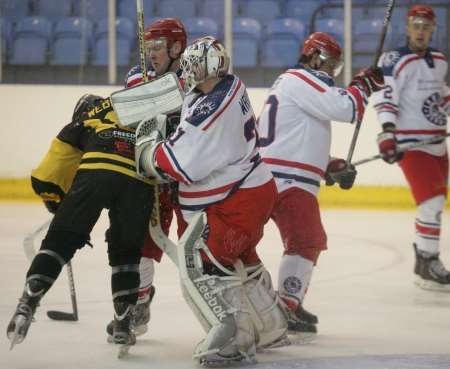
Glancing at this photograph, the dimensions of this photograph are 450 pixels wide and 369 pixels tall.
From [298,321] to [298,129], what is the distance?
2.20 feet

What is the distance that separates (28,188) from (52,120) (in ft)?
1.49

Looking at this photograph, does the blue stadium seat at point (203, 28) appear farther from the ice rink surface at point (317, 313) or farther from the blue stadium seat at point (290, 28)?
the ice rink surface at point (317, 313)

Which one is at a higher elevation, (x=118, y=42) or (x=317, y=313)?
(x=118, y=42)

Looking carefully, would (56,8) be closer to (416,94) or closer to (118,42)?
(118,42)

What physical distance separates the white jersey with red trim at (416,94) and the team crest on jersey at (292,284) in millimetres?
1448

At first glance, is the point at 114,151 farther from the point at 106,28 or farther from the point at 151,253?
the point at 106,28

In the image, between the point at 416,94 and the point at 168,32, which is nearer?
the point at 168,32

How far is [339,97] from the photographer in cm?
424

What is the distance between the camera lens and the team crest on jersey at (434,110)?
5605 millimetres

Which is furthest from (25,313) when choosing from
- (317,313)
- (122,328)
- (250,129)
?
(317,313)

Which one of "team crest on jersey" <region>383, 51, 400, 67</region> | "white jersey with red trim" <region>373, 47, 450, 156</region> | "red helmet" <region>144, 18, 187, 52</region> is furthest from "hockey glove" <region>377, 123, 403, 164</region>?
"red helmet" <region>144, 18, 187, 52</region>

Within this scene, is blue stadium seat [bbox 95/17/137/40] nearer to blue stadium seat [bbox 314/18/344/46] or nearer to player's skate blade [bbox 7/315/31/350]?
blue stadium seat [bbox 314/18/344/46]

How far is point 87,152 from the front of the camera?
3.86m

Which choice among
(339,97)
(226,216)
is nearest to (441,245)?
(339,97)
